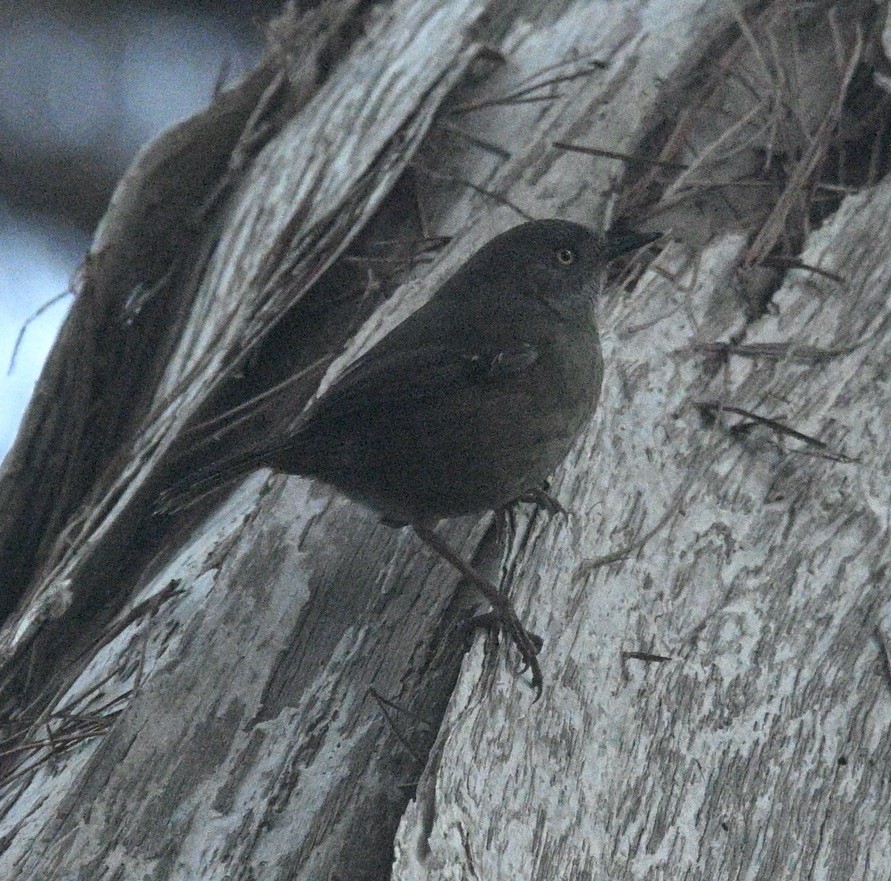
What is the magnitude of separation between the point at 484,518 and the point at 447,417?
32 cm

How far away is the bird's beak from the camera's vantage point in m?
4.12

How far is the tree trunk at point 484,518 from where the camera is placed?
3.02 metres

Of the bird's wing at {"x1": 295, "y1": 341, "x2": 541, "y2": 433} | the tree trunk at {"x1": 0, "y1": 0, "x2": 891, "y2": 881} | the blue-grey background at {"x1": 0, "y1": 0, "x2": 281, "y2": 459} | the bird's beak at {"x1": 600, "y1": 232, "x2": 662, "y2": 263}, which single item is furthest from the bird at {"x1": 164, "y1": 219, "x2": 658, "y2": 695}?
the blue-grey background at {"x1": 0, "y1": 0, "x2": 281, "y2": 459}

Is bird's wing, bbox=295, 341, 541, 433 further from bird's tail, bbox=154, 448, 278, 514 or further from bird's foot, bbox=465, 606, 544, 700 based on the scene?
bird's foot, bbox=465, 606, 544, 700

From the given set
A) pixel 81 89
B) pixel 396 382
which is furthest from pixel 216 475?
pixel 81 89

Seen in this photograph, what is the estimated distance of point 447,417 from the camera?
12.4ft

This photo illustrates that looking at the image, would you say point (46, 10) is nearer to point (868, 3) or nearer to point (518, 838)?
point (868, 3)

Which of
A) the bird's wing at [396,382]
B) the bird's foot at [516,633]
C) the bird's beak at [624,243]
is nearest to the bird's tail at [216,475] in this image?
the bird's wing at [396,382]

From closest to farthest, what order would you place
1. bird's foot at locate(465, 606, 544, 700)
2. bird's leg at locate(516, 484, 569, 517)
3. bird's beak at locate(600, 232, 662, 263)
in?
bird's foot at locate(465, 606, 544, 700) < bird's leg at locate(516, 484, 569, 517) < bird's beak at locate(600, 232, 662, 263)

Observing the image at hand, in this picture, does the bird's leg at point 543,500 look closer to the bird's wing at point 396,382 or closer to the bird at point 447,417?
the bird at point 447,417

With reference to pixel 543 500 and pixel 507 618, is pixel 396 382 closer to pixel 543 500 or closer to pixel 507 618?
pixel 543 500

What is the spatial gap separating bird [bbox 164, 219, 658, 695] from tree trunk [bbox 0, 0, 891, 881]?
0.13 metres

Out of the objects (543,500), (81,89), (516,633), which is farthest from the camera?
(81,89)

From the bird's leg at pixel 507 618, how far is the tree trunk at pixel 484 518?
55 mm
